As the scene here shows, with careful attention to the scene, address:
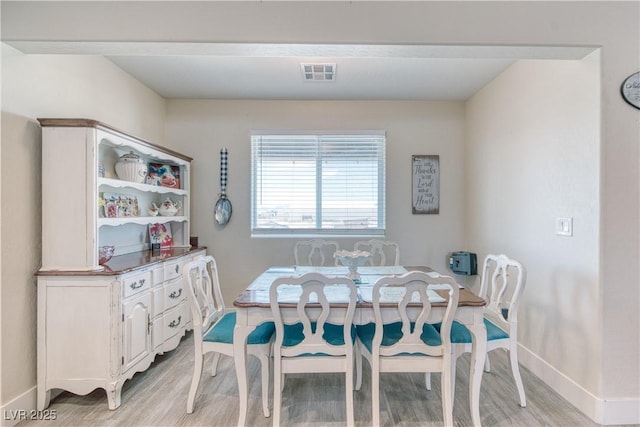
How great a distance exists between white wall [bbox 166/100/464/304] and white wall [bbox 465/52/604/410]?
0.53m

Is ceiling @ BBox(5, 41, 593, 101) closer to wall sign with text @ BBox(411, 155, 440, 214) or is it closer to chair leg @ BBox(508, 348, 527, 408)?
wall sign with text @ BBox(411, 155, 440, 214)

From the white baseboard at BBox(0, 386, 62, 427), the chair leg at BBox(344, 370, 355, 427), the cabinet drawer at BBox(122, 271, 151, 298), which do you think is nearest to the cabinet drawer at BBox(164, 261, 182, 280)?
the cabinet drawer at BBox(122, 271, 151, 298)

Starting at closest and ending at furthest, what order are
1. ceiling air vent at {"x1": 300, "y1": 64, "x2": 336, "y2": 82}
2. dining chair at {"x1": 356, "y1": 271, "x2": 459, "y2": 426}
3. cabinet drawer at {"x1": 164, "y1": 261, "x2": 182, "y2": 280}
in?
dining chair at {"x1": 356, "y1": 271, "x2": 459, "y2": 426}
cabinet drawer at {"x1": 164, "y1": 261, "x2": 182, "y2": 280}
ceiling air vent at {"x1": 300, "y1": 64, "x2": 336, "y2": 82}

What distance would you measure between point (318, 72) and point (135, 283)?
2.31m

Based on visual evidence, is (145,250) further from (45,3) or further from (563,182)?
(563,182)

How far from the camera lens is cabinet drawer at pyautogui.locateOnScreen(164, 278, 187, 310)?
8.84ft

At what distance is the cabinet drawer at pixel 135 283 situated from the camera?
215 cm

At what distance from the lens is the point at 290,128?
3.76 meters

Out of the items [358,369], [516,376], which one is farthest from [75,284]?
[516,376]

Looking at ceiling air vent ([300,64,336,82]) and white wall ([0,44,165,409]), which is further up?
ceiling air vent ([300,64,336,82])

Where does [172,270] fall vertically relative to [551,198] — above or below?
below

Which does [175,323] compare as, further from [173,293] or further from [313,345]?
[313,345]

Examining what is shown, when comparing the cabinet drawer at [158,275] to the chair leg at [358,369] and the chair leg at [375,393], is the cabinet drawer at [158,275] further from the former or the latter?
the chair leg at [375,393]

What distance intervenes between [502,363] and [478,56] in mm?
2409
